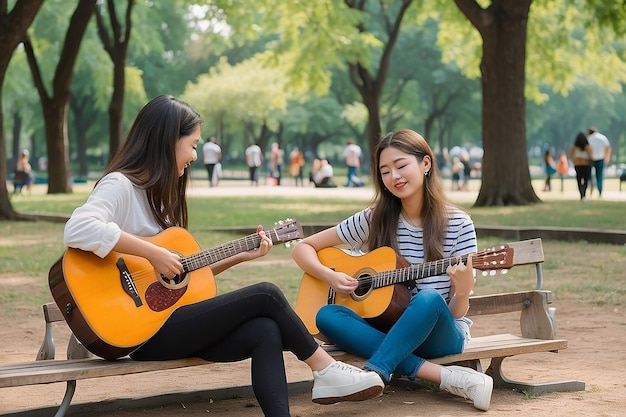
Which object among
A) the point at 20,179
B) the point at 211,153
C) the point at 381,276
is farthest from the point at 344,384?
the point at 211,153

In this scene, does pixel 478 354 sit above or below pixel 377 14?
below

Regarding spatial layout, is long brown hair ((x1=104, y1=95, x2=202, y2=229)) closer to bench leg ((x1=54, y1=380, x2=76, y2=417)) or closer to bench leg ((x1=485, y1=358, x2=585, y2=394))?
bench leg ((x1=54, y1=380, x2=76, y2=417))

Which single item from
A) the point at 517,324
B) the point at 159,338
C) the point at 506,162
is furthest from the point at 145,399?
the point at 506,162

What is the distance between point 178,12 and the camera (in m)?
58.0

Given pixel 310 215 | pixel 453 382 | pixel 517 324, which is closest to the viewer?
pixel 453 382

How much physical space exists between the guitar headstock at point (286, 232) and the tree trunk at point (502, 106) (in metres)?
16.0

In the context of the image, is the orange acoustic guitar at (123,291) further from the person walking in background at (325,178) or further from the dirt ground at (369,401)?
the person walking in background at (325,178)

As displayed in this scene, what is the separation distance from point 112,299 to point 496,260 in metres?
1.77

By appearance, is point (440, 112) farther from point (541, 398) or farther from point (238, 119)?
point (541, 398)

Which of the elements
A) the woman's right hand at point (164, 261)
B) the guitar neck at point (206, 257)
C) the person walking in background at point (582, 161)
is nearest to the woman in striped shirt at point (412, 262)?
the guitar neck at point (206, 257)

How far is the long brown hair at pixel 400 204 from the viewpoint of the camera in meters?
5.59

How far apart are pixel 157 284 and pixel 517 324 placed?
4245 millimetres

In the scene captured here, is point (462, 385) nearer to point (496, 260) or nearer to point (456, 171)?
point (496, 260)

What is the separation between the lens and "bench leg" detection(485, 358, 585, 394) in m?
5.81
